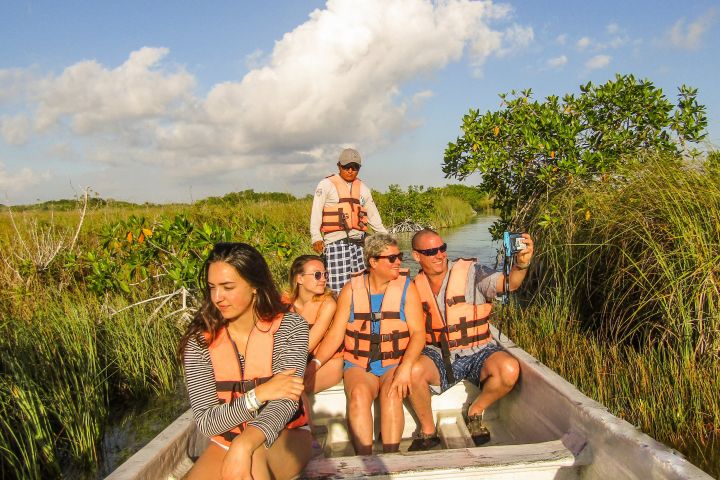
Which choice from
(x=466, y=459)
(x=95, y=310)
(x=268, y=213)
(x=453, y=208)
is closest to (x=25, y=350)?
(x=95, y=310)

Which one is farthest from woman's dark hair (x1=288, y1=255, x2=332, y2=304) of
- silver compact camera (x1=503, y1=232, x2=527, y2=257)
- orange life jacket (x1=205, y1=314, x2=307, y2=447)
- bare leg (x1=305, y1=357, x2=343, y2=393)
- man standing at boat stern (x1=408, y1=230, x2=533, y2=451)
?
silver compact camera (x1=503, y1=232, x2=527, y2=257)

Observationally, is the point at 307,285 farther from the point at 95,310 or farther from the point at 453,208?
the point at 453,208

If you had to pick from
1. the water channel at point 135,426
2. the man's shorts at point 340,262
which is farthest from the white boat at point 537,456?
the man's shorts at point 340,262

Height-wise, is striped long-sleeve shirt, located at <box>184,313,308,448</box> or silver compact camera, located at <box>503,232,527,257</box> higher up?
silver compact camera, located at <box>503,232,527,257</box>

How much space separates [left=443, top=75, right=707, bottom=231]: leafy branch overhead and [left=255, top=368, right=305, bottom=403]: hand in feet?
15.7

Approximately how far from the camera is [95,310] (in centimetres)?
543

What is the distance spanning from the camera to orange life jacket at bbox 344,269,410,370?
3.21 meters

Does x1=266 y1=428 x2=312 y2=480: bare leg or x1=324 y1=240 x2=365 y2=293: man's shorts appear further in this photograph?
x1=324 y1=240 x2=365 y2=293: man's shorts

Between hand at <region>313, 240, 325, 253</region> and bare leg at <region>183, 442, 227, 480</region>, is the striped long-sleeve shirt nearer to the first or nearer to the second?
bare leg at <region>183, 442, 227, 480</region>

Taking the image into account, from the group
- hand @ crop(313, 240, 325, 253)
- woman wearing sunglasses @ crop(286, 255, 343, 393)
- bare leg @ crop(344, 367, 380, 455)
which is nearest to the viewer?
bare leg @ crop(344, 367, 380, 455)

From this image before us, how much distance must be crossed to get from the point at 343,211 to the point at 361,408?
90.2 inches

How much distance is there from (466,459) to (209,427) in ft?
3.91

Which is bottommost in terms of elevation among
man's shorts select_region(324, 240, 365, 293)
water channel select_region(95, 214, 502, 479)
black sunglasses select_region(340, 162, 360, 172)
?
water channel select_region(95, 214, 502, 479)

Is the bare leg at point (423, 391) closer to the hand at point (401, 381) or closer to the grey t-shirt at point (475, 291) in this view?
the hand at point (401, 381)
